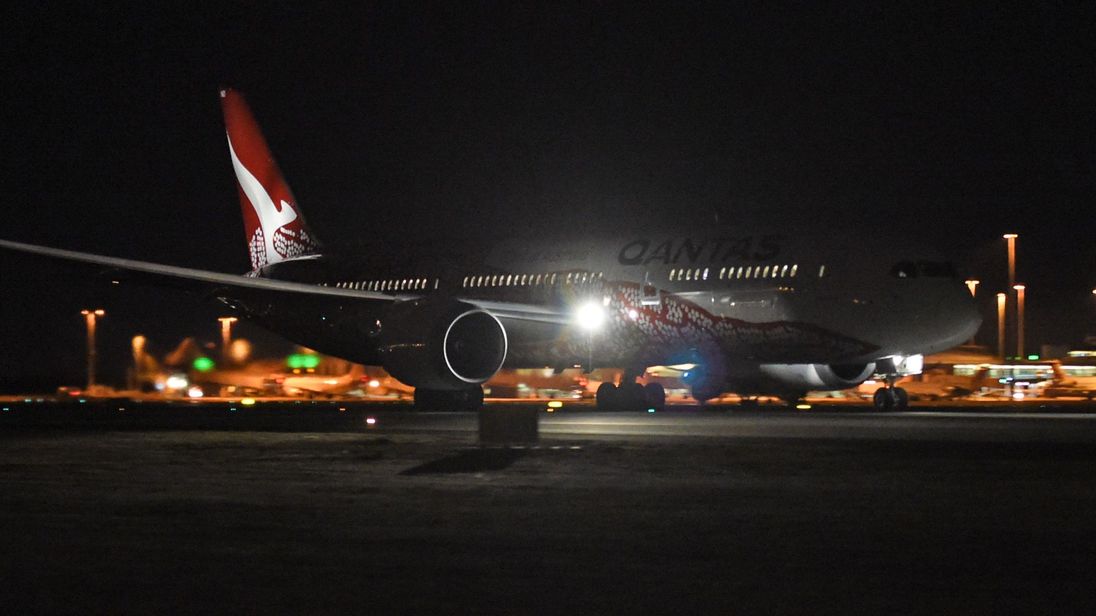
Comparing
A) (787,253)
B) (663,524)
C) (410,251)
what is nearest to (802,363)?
(787,253)

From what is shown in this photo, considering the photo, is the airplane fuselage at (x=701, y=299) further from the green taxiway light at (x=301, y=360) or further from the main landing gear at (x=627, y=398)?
the green taxiway light at (x=301, y=360)

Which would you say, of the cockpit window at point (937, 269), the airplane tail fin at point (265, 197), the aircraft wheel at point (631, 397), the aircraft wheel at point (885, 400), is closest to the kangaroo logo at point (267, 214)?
the airplane tail fin at point (265, 197)

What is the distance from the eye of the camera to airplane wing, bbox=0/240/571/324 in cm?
3312

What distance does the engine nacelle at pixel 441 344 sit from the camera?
31.3 metres

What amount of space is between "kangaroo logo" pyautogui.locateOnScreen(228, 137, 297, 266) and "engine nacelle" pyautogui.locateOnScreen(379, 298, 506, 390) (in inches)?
530

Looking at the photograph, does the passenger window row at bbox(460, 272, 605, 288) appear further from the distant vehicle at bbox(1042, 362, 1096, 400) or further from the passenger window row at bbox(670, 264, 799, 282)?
the distant vehicle at bbox(1042, 362, 1096, 400)

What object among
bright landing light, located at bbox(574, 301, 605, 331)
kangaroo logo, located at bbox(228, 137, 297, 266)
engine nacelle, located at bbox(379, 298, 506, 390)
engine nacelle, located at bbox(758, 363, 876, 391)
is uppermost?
kangaroo logo, located at bbox(228, 137, 297, 266)

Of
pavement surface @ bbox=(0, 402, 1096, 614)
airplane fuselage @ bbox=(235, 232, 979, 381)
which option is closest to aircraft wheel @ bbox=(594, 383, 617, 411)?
airplane fuselage @ bbox=(235, 232, 979, 381)

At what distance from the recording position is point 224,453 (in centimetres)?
2048

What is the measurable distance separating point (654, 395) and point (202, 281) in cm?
1195

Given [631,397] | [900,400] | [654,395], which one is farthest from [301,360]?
[900,400]

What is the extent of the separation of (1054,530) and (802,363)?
20776 millimetres

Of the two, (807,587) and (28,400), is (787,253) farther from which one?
(28,400)

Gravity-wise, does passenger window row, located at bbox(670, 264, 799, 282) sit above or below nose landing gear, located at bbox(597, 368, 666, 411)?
above
